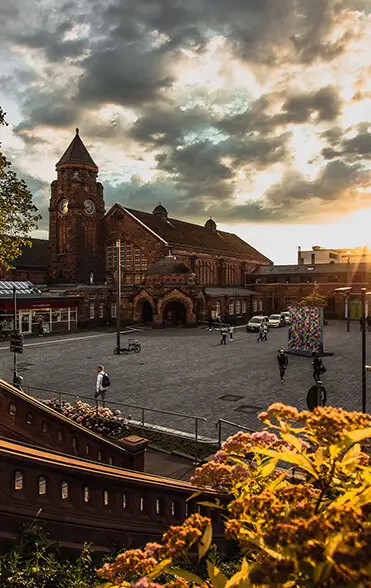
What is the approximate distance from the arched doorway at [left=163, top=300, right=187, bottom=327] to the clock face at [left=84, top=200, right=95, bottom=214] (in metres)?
18.3

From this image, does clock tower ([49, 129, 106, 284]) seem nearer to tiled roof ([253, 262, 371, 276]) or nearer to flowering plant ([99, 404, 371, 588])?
tiled roof ([253, 262, 371, 276])

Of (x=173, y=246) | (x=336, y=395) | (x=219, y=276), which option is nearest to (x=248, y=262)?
(x=219, y=276)

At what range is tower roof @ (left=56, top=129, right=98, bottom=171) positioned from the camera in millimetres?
51375

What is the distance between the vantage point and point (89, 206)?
5369 centimetres

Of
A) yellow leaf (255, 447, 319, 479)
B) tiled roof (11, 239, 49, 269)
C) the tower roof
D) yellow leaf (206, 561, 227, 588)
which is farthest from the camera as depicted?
tiled roof (11, 239, 49, 269)

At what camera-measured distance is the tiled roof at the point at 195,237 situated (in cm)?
5484

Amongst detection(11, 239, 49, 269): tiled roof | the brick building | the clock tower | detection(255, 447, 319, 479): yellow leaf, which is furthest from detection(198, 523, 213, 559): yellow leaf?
detection(11, 239, 49, 269): tiled roof

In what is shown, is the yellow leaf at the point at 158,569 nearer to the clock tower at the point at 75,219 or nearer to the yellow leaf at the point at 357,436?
the yellow leaf at the point at 357,436

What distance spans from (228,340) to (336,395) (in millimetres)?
18226

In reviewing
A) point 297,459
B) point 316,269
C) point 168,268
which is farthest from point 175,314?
point 297,459

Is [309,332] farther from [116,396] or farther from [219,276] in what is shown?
[219,276]

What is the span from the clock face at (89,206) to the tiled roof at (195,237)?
5014 mm

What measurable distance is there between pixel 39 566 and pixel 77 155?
5396 cm

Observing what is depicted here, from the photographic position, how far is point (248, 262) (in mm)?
73312
